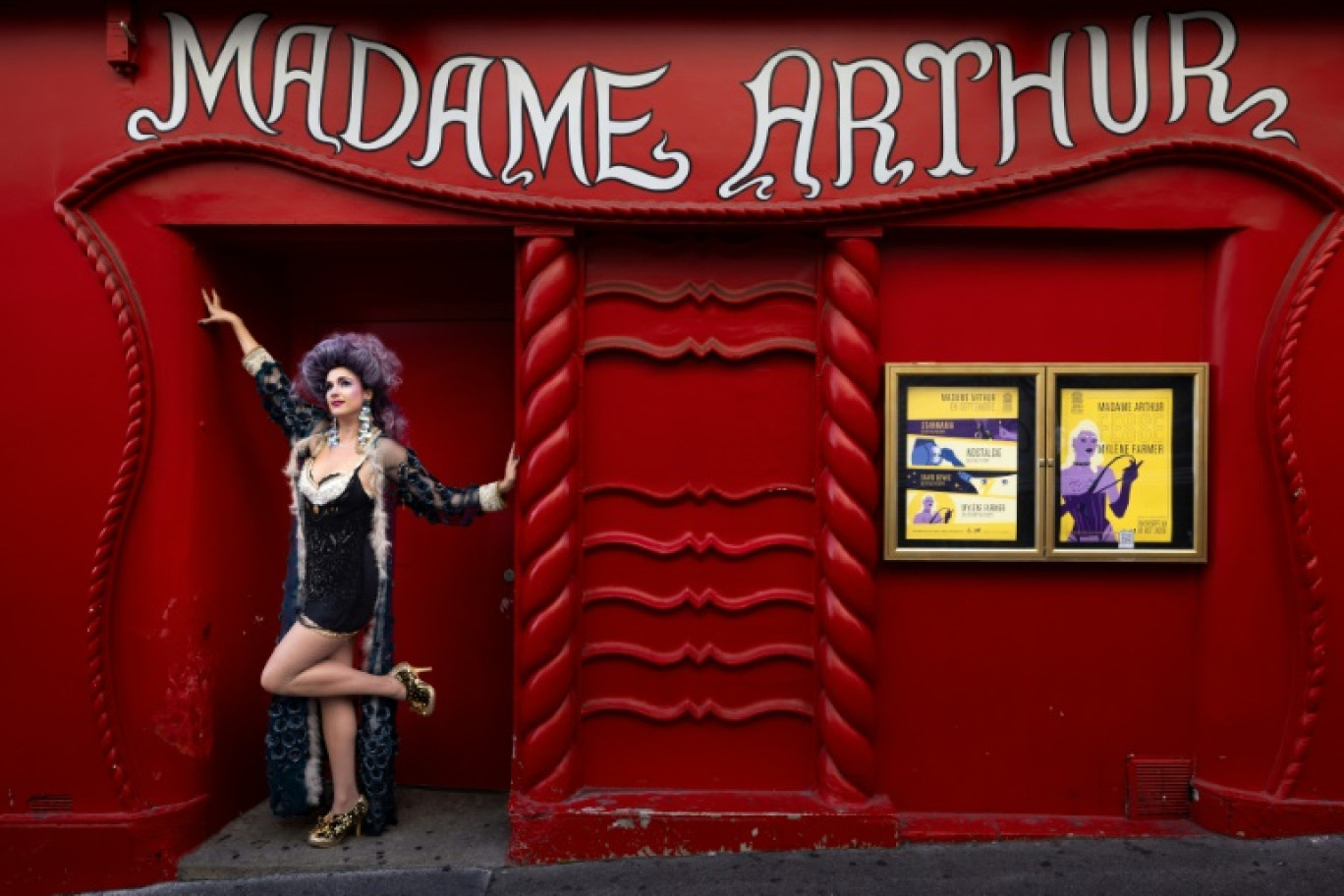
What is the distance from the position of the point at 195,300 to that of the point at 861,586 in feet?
10.7

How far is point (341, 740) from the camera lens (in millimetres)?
4215

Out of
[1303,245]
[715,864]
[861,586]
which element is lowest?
[715,864]

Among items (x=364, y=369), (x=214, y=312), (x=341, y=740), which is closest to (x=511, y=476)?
(x=364, y=369)

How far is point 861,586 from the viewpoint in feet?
13.6

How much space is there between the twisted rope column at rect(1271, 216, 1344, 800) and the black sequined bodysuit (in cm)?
399

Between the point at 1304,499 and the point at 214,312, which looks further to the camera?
the point at 214,312

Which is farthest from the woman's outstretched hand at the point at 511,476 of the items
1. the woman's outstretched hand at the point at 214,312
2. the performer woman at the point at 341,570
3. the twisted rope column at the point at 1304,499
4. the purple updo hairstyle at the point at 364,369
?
the twisted rope column at the point at 1304,499

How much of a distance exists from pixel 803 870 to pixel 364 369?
2.86 meters

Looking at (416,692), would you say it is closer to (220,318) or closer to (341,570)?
(341,570)

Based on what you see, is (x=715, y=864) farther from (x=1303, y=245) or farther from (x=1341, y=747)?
(x=1303, y=245)

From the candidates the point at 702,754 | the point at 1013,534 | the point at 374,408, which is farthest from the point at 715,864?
the point at 374,408

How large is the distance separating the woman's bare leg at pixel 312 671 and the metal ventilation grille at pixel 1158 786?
343 cm

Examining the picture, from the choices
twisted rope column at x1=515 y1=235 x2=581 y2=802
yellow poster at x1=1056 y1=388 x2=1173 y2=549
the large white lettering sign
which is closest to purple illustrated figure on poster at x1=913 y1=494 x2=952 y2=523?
yellow poster at x1=1056 y1=388 x2=1173 y2=549

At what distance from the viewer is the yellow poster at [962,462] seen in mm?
4191
